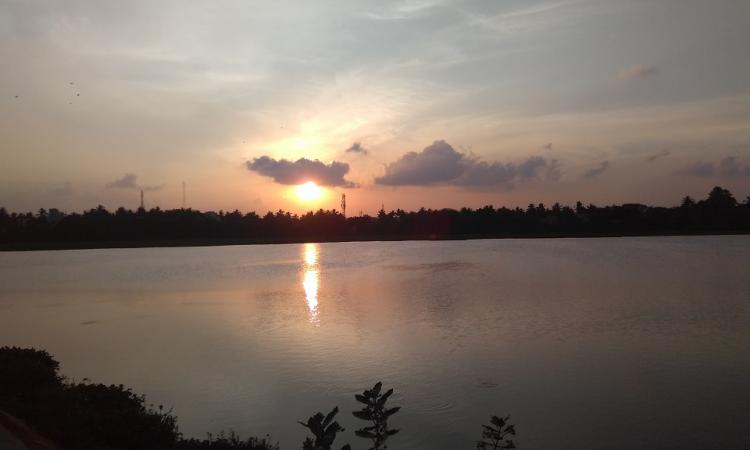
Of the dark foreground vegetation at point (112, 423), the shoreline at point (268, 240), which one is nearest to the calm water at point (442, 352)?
the dark foreground vegetation at point (112, 423)

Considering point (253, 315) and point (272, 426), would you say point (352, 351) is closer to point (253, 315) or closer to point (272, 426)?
point (272, 426)

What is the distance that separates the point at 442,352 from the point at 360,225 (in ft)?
428

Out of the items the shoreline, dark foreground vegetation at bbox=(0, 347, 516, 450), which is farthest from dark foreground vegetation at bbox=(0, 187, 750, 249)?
dark foreground vegetation at bbox=(0, 347, 516, 450)

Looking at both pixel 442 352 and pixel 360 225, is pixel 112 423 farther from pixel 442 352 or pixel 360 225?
pixel 360 225

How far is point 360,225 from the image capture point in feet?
492

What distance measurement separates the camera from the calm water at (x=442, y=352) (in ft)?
42.9

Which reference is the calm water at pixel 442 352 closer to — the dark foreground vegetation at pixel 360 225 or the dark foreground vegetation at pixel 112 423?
the dark foreground vegetation at pixel 112 423

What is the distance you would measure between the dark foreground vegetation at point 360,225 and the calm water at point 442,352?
275ft

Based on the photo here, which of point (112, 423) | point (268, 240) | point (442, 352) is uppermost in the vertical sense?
point (268, 240)

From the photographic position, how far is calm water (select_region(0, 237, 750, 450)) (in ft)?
42.9

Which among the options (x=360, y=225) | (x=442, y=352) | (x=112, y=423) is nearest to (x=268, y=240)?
(x=360, y=225)

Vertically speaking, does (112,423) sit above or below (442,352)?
above

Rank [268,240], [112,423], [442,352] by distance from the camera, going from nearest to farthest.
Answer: [112,423] < [442,352] < [268,240]

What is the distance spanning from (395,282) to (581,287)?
13.4m
